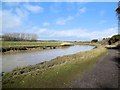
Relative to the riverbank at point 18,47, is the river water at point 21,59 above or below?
below

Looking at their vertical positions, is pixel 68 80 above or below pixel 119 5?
below

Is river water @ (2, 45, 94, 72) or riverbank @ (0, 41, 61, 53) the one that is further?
riverbank @ (0, 41, 61, 53)

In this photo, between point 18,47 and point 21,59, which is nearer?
point 21,59

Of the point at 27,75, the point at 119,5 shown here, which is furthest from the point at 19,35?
the point at 27,75

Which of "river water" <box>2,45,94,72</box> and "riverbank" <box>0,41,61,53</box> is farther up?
"riverbank" <box>0,41,61,53</box>

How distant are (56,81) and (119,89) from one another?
3.53 metres

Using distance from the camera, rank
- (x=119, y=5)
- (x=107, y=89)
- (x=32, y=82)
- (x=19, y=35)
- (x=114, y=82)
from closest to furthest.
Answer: (x=107, y=89) < (x=32, y=82) < (x=114, y=82) < (x=119, y=5) < (x=19, y=35)

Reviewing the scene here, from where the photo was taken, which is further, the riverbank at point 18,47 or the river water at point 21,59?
the riverbank at point 18,47

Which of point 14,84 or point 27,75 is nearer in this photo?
point 14,84

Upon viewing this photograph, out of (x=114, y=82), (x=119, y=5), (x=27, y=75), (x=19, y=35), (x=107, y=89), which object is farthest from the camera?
(x=19, y=35)

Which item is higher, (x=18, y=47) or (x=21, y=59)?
(x=18, y=47)

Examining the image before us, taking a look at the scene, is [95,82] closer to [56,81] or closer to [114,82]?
[114,82]

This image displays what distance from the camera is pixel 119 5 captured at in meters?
32.9

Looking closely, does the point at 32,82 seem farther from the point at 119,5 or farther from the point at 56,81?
the point at 119,5
